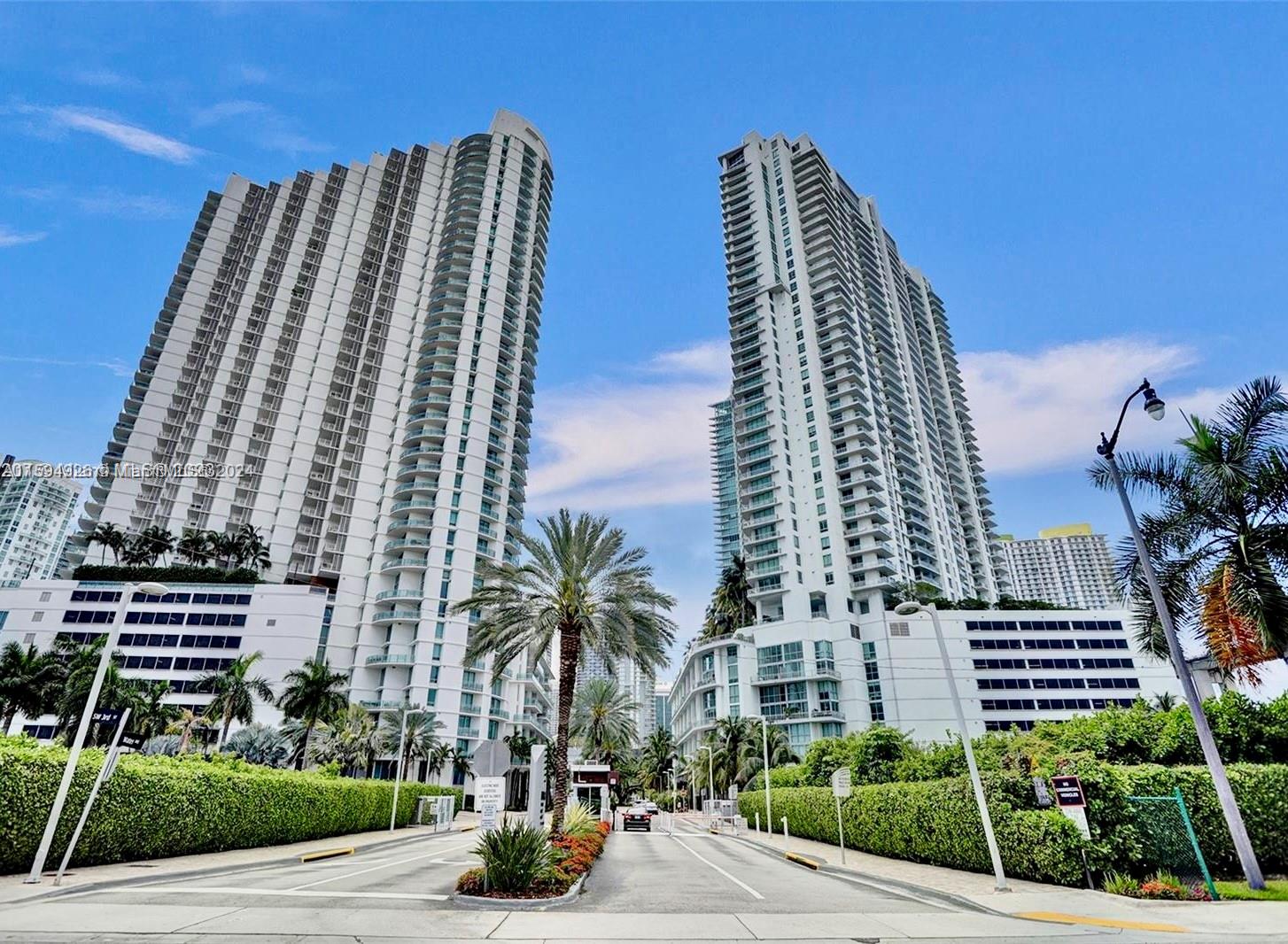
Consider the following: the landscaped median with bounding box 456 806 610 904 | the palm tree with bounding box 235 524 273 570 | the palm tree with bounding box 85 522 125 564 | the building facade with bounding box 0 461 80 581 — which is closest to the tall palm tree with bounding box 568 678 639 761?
A: the palm tree with bounding box 235 524 273 570

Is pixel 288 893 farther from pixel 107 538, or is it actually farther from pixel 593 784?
pixel 107 538

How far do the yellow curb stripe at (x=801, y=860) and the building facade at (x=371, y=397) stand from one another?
189ft

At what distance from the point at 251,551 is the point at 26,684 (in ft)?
131

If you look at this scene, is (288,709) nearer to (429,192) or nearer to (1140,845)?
(1140,845)

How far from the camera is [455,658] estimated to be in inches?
3162

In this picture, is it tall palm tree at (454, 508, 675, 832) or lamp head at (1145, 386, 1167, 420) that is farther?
tall palm tree at (454, 508, 675, 832)

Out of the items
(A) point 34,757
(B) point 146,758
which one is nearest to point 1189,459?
(A) point 34,757

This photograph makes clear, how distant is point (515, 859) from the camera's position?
538 inches

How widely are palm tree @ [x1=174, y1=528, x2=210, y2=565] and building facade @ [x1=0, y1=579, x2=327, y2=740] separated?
606 centimetres

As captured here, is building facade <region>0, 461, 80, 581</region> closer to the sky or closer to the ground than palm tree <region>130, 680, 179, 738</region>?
closer to the sky

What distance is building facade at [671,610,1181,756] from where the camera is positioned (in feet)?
Answer: 267

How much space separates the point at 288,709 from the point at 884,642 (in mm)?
66060

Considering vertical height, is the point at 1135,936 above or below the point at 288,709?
below

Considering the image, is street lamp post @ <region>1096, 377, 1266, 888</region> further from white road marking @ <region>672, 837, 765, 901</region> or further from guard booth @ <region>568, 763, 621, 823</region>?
guard booth @ <region>568, 763, 621, 823</region>
